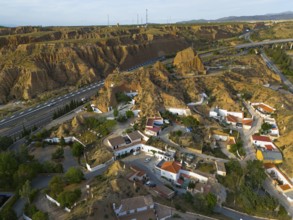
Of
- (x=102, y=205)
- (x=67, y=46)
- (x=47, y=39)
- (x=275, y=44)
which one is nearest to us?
(x=102, y=205)

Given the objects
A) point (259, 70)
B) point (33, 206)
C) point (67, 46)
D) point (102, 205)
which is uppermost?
point (67, 46)

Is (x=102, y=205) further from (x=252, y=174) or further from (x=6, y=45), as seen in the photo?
(x=6, y=45)

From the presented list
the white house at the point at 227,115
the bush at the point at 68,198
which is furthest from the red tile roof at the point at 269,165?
the bush at the point at 68,198

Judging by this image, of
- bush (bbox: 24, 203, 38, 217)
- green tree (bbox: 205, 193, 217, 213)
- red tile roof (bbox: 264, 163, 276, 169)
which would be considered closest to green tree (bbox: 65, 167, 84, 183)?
bush (bbox: 24, 203, 38, 217)

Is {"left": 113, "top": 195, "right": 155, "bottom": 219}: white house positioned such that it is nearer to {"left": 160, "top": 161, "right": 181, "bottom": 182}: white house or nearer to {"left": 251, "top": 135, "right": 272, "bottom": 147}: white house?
A: {"left": 160, "top": 161, "right": 181, "bottom": 182}: white house

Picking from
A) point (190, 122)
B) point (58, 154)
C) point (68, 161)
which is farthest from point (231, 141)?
point (58, 154)

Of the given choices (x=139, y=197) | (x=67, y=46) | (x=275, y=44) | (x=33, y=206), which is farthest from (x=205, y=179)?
(x=275, y=44)
